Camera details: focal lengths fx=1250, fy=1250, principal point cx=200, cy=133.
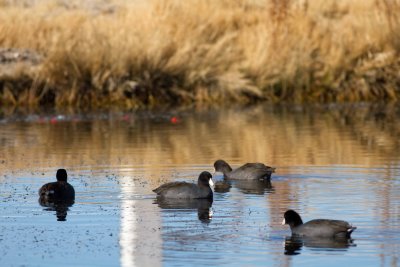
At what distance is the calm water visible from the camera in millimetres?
12742

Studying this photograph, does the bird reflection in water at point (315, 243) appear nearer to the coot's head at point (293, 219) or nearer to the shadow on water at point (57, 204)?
the coot's head at point (293, 219)

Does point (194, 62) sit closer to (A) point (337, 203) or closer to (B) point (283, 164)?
(B) point (283, 164)

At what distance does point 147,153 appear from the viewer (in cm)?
2217

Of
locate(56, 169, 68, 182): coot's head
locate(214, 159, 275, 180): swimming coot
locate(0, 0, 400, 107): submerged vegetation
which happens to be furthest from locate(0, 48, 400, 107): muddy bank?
locate(56, 169, 68, 182): coot's head

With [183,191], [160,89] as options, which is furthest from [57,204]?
[160,89]

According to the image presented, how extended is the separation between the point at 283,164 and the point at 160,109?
1210cm

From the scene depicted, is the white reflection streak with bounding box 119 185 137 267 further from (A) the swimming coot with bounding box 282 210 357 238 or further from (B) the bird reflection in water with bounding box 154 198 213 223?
(A) the swimming coot with bounding box 282 210 357 238

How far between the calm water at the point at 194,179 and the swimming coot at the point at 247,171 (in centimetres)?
17

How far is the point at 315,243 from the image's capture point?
43.6 feet

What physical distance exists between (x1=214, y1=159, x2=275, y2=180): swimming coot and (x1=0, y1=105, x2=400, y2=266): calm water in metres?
0.17

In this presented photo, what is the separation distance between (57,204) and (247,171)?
355 centimetres

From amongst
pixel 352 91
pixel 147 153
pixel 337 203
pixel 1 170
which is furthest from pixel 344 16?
pixel 337 203

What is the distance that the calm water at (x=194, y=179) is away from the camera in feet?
41.8

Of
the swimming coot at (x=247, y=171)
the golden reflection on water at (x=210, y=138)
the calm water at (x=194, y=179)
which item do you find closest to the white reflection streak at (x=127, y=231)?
the calm water at (x=194, y=179)
